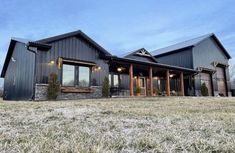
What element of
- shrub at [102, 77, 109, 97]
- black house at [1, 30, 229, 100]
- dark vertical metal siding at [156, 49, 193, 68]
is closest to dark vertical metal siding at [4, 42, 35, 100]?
black house at [1, 30, 229, 100]

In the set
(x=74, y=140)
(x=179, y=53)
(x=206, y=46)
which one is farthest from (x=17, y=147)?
(x=206, y=46)

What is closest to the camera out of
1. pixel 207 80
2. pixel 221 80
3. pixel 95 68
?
pixel 95 68

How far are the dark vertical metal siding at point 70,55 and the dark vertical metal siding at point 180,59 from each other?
987 centimetres

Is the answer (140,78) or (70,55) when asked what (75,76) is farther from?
(140,78)

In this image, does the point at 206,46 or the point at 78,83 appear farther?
the point at 206,46

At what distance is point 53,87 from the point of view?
10.1m

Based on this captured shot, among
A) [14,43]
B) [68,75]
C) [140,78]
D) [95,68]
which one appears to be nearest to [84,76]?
[95,68]

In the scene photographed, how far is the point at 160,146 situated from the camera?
1698 mm

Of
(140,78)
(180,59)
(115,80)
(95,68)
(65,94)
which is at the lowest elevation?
(65,94)

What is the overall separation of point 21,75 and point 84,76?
3.51 meters

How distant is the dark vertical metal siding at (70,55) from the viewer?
10.3 m

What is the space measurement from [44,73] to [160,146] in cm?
958

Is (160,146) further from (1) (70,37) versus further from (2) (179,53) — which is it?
(2) (179,53)

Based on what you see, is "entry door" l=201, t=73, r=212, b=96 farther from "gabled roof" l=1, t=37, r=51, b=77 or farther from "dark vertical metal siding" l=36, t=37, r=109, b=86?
"gabled roof" l=1, t=37, r=51, b=77
